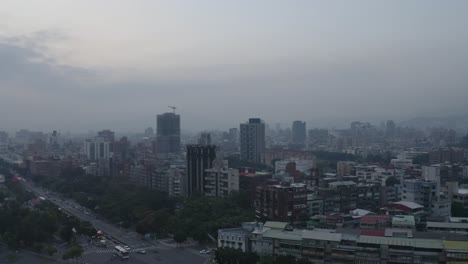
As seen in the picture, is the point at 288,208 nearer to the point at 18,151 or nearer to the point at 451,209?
the point at 451,209

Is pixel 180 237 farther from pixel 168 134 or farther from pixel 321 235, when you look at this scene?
pixel 168 134

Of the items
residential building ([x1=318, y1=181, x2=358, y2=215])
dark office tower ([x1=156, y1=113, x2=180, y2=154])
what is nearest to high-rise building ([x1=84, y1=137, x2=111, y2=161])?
dark office tower ([x1=156, y1=113, x2=180, y2=154])

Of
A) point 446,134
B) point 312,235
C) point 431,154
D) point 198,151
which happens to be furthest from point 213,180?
point 446,134

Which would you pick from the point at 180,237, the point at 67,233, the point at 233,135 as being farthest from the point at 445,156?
the point at 233,135

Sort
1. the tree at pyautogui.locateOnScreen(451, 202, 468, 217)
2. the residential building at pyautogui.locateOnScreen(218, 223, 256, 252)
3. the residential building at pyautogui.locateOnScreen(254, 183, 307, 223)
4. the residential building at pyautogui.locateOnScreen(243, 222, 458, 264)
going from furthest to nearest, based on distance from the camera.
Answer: the tree at pyautogui.locateOnScreen(451, 202, 468, 217) < the residential building at pyautogui.locateOnScreen(254, 183, 307, 223) < the residential building at pyautogui.locateOnScreen(218, 223, 256, 252) < the residential building at pyautogui.locateOnScreen(243, 222, 458, 264)

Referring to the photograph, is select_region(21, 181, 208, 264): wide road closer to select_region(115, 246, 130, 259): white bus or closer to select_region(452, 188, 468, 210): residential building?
select_region(115, 246, 130, 259): white bus

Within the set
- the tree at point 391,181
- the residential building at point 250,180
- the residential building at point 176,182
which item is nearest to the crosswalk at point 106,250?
the residential building at point 250,180
